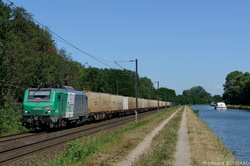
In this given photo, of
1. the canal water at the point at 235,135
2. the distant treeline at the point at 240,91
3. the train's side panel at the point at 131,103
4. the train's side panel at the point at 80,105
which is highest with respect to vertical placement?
the distant treeline at the point at 240,91

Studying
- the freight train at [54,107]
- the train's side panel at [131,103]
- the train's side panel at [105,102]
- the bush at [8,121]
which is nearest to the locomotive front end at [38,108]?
the freight train at [54,107]

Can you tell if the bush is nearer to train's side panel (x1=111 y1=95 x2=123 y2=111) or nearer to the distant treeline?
train's side panel (x1=111 y1=95 x2=123 y2=111)

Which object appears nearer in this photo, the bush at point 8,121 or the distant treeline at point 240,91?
the bush at point 8,121

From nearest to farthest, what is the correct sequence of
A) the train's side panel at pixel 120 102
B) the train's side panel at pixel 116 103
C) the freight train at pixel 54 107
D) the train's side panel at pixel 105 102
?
the freight train at pixel 54 107, the train's side panel at pixel 105 102, the train's side panel at pixel 116 103, the train's side panel at pixel 120 102

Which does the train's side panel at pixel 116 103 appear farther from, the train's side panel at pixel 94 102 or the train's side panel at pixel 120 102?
the train's side panel at pixel 94 102

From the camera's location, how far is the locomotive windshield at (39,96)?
2858 centimetres

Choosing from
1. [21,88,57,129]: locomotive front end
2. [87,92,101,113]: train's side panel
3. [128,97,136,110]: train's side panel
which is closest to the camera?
[21,88,57,129]: locomotive front end

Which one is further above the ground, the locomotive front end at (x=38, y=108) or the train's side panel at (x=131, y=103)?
the train's side panel at (x=131, y=103)

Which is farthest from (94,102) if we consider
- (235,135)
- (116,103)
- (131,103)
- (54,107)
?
(131,103)

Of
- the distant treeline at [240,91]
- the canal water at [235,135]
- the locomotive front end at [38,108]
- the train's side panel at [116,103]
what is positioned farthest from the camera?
the distant treeline at [240,91]

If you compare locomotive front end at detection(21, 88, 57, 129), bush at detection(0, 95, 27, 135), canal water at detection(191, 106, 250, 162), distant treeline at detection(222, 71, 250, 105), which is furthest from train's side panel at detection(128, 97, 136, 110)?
distant treeline at detection(222, 71, 250, 105)

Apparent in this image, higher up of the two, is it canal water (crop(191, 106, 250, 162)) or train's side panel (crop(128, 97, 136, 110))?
train's side panel (crop(128, 97, 136, 110))

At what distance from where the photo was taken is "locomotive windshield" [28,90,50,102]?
28.6m

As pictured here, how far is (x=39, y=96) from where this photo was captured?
28766 mm
